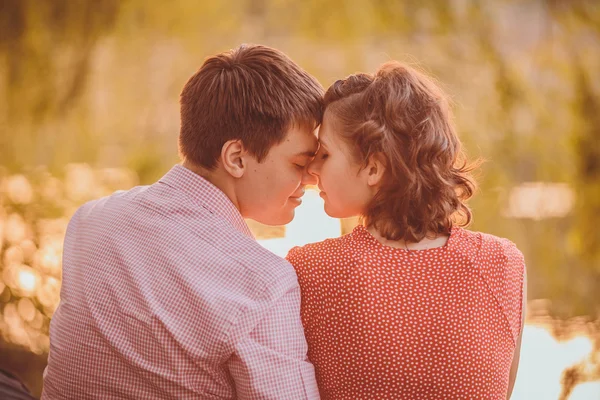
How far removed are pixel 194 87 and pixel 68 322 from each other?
0.65 m

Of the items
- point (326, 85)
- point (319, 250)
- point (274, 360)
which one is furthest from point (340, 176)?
point (326, 85)

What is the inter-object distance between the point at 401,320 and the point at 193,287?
43 centimetres

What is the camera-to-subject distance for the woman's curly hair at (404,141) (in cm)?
152

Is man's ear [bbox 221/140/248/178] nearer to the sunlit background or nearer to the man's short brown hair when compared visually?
the man's short brown hair

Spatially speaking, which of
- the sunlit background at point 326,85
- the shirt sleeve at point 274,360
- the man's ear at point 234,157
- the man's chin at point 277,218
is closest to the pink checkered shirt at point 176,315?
the shirt sleeve at point 274,360

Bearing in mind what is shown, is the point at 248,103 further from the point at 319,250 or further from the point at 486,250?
the point at 486,250

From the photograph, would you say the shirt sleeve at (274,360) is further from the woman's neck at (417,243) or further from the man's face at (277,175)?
the man's face at (277,175)

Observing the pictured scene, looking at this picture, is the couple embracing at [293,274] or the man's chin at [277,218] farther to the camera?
the man's chin at [277,218]

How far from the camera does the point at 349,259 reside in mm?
1401

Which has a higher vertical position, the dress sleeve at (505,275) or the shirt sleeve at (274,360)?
the dress sleeve at (505,275)

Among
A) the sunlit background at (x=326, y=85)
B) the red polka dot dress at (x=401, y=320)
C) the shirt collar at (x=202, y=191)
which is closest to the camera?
the red polka dot dress at (x=401, y=320)

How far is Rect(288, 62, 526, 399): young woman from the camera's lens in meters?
1.38

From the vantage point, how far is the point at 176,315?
1.31 meters

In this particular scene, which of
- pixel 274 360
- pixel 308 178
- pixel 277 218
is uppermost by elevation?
pixel 308 178
